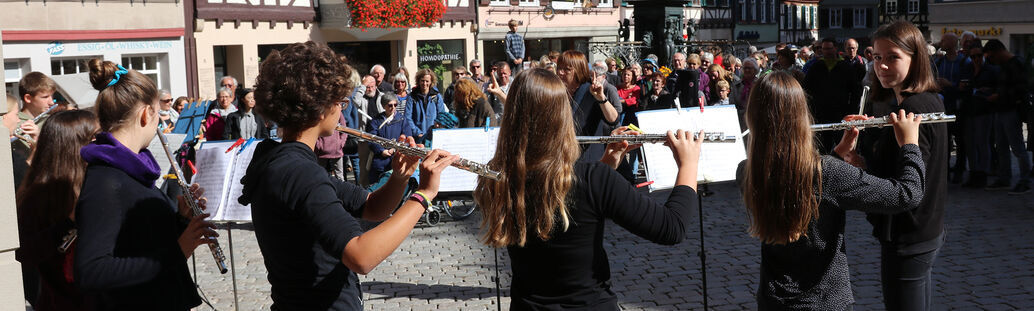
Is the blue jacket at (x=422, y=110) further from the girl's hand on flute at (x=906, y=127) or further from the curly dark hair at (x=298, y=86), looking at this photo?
the curly dark hair at (x=298, y=86)

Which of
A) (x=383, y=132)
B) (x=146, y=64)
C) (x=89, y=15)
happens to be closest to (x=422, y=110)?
(x=383, y=132)

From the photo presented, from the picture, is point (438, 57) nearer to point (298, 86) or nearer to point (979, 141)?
point (979, 141)

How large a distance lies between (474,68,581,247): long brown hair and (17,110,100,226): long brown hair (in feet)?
5.43

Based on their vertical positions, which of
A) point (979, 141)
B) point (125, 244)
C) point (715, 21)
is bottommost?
point (979, 141)

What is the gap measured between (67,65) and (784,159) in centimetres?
1725

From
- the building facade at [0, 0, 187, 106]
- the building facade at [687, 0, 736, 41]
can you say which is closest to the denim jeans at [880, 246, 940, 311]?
the building facade at [0, 0, 187, 106]

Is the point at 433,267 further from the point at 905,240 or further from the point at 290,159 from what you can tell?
the point at 290,159

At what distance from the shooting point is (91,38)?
707 inches

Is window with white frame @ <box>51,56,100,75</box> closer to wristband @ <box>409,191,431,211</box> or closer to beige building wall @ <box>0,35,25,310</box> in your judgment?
beige building wall @ <box>0,35,25,310</box>

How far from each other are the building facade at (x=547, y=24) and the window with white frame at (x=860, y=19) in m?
33.6

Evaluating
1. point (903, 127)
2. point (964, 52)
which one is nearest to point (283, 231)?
point (903, 127)

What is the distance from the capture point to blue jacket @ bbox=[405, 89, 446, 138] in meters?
10.6

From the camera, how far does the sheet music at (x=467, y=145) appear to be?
698 cm

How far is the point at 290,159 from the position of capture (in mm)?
2670
